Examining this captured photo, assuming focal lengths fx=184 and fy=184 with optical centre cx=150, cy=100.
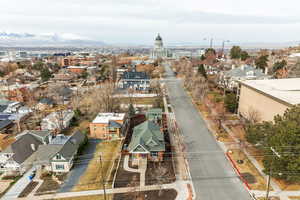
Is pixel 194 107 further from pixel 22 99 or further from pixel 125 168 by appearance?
pixel 22 99

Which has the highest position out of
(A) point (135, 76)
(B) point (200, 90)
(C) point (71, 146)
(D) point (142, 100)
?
(A) point (135, 76)

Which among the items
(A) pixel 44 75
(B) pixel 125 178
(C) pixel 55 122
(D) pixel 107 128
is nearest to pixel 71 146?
(D) pixel 107 128

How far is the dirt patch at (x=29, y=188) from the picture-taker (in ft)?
Answer: 61.1

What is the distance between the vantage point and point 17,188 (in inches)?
770

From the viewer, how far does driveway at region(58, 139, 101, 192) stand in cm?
1979

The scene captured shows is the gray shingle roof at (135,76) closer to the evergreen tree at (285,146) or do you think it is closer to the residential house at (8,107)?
the residential house at (8,107)

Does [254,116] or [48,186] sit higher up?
[254,116]

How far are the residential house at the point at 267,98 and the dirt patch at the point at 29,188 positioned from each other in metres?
30.9

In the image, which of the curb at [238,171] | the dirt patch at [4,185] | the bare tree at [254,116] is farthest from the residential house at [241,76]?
the dirt patch at [4,185]

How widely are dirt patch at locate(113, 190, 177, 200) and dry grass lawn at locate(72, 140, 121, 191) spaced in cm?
229

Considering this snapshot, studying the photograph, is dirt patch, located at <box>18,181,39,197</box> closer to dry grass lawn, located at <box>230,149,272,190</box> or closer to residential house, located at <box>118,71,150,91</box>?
dry grass lawn, located at <box>230,149,272,190</box>

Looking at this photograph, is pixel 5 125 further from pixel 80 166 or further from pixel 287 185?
pixel 287 185

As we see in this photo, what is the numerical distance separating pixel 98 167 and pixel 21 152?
1057cm

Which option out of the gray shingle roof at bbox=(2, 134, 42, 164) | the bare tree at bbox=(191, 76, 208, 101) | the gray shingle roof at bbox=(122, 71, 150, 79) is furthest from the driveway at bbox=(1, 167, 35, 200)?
the gray shingle roof at bbox=(122, 71, 150, 79)
